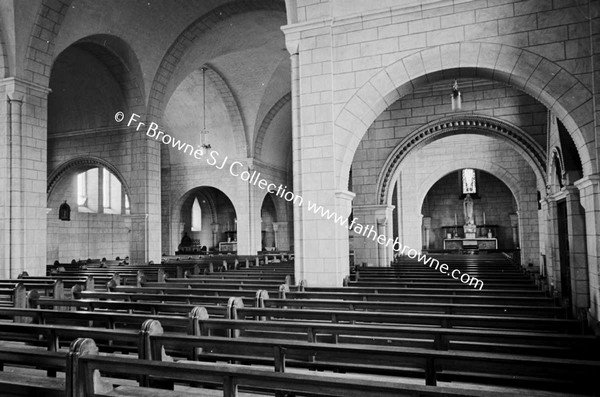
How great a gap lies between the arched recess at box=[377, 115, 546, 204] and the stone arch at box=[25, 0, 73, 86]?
8.52 meters

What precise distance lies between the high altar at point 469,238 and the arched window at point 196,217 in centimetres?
1416

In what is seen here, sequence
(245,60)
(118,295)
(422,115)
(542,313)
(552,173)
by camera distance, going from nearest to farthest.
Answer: (542,313) < (118,295) < (552,173) < (422,115) < (245,60)

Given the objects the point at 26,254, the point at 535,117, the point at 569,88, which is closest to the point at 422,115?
the point at 535,117

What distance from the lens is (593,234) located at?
5652 mm

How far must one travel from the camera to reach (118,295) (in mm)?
5938

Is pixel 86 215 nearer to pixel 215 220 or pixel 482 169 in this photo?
pixel 215 220

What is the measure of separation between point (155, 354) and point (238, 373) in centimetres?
100

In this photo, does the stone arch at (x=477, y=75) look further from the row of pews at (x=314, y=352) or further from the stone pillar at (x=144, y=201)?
the stone pillar at (x=144, y=201)

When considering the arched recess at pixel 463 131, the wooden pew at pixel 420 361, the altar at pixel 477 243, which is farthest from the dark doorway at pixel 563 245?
the altar at pixel 477 243

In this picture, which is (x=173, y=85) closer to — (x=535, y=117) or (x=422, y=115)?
(x=422, y=115)

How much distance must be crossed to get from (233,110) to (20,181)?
992 cm

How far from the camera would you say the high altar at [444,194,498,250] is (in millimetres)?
20984

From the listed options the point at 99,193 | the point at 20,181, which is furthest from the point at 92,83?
the point at 99,193

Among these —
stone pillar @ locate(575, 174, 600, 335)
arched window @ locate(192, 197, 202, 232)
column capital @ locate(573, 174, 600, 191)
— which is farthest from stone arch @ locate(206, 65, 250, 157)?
stone pillar @ locate(575, 174, 600, 335)
